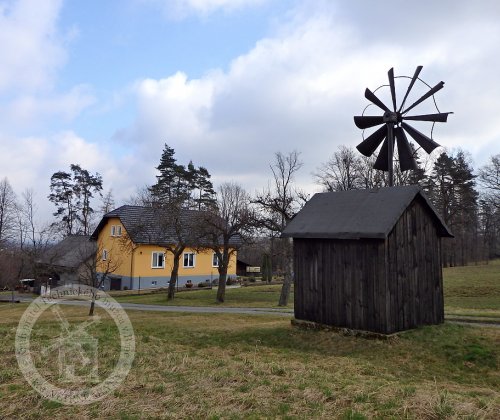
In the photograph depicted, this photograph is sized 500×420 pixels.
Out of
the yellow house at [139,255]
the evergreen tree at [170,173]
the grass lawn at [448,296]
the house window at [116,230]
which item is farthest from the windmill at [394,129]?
the evergreen tree at [170,173]

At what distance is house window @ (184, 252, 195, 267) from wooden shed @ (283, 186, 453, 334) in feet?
105

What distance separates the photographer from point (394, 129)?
14.3 metres

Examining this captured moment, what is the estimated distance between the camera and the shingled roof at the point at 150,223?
3262 cm

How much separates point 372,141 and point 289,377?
1014cm

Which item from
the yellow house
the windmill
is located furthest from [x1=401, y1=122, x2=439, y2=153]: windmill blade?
the yellow house

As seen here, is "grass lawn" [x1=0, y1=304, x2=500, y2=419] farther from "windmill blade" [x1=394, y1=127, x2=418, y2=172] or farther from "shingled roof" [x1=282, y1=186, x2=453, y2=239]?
"windmill blade" [x1=394, y1=127, x2=418, y2=172]

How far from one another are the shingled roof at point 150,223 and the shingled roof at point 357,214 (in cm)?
1723

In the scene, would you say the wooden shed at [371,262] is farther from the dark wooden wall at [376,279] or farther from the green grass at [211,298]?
the green grass at [211,298]

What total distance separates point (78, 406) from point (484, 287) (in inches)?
1282

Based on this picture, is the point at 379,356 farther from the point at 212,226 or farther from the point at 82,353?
the point at 212,226

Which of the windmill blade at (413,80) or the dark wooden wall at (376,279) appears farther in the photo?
the windmill blade at (413,80)

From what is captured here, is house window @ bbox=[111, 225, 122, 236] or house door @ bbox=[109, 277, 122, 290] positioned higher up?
house window @ bbox=[111, 225, 122, 236]

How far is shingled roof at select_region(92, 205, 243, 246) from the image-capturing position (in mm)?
32625

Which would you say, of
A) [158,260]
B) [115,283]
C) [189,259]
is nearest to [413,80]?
[158,260]
